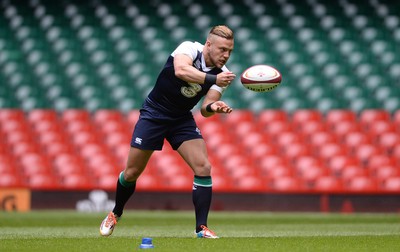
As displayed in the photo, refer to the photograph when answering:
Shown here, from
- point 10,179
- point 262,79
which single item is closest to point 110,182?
point 10,179

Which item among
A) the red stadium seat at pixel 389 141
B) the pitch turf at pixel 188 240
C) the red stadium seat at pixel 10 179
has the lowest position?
the pitch turf at pixel 188 240

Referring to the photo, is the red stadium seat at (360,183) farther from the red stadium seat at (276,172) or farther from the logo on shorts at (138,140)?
the logo on shorts at (138,140)

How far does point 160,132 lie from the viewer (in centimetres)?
817

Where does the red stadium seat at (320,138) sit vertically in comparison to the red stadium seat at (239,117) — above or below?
below

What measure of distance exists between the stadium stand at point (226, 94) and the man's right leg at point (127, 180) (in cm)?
777

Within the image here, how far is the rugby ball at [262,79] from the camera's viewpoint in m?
7.67

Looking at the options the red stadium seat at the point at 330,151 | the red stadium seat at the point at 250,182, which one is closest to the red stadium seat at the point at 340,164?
the red stadium seat at the point at 330,151

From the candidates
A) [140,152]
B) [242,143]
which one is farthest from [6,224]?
[242,143]

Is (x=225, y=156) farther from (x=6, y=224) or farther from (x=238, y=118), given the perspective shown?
(x=6, y=224)

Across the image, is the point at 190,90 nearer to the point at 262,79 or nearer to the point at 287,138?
the point at 262,79

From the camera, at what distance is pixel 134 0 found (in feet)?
69.5

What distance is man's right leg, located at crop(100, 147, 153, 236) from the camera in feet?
27.0

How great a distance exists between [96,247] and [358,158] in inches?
427

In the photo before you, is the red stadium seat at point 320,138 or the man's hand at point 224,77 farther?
the red stadium seat at point 320,138
